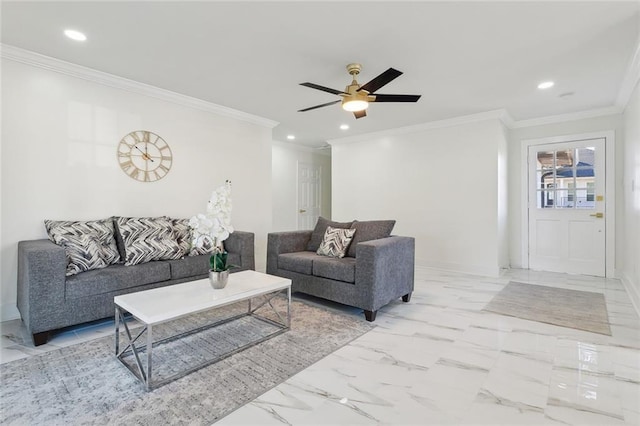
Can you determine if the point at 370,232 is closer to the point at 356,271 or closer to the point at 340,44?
the point at 356,271

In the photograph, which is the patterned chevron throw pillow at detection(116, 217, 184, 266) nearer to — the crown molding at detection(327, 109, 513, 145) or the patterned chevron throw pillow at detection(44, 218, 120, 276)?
the patterned chevron throw pillow at detection(44, 218, 120, 276)

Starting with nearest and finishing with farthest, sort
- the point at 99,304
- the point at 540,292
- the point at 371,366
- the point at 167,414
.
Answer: the point at 167,414 < the point at 371,366 < the point at 99,304 < the point at 540,292

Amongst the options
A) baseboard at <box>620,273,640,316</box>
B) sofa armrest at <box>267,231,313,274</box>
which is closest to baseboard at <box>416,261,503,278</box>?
baseboard at <box>620,273,640,316</box>

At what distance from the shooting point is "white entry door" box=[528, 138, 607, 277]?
15.3 ft

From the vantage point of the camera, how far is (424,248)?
211 inches

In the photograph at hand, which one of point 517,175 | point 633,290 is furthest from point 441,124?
point 633,290

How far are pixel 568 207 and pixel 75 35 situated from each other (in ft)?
21.4

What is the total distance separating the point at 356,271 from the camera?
2.95 meters

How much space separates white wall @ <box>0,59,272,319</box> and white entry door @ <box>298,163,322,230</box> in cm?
291

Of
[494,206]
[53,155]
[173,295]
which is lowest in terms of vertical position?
[173,295]

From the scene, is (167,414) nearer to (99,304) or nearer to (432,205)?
(99,304)

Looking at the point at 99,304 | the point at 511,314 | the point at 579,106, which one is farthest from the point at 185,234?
the point at 579,106

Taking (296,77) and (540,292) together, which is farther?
(540,292)

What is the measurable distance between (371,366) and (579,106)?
15.7 ft
